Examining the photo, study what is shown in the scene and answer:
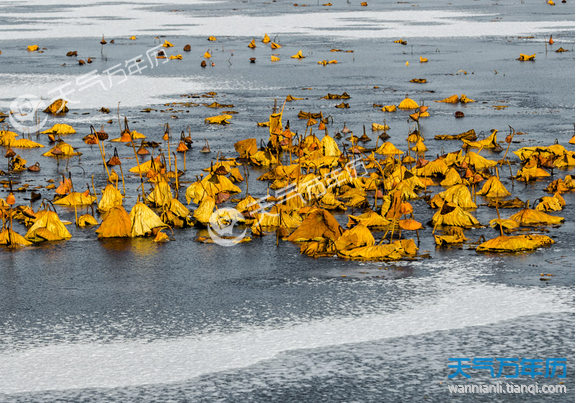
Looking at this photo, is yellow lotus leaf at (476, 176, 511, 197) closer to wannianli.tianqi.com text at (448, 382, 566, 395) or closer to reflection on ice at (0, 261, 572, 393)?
reflection on ice at (0, 261, 572, 393)

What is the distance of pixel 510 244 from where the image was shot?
6.36 meters

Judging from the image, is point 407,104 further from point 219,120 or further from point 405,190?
point 405,190

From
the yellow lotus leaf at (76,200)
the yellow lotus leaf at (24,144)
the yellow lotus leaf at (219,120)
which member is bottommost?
the yellow lotus leaf at (76,200)

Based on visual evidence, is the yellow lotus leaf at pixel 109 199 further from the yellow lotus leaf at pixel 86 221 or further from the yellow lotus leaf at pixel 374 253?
the yellow lotus leaf at pixel 374 253

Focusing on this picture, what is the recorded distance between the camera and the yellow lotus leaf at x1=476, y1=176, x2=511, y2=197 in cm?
799

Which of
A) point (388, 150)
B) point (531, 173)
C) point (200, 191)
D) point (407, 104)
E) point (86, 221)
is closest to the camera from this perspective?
point (86, 221)

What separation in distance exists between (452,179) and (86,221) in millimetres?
3218

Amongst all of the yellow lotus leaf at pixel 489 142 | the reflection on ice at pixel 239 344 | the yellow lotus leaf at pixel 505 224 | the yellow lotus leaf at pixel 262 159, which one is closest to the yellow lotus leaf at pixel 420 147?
the yellow lotus leaf at pixel 489 142

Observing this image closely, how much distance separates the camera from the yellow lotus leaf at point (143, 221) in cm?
690

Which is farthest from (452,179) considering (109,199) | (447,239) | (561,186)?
(109,199)

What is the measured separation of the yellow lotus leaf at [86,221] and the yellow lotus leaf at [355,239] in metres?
1.99

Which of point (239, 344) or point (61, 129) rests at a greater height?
point (61, 129)

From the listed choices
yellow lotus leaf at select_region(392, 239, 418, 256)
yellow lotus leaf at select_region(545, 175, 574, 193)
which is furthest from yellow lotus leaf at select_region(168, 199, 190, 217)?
yellow lotus leaf at select_region(545, 175, 574, 193)

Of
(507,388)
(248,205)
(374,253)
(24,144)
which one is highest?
(24,144)
